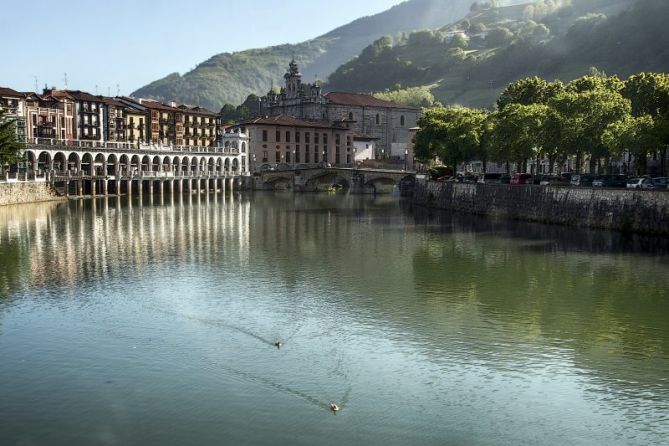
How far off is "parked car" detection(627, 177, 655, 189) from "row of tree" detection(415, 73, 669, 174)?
458 centimetres

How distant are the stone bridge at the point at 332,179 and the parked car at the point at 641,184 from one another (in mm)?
86177

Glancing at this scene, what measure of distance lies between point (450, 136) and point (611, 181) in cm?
4061

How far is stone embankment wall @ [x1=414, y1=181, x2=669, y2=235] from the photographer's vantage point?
64125 mm

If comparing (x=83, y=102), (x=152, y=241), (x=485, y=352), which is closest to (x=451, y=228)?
(x=152, y=241)

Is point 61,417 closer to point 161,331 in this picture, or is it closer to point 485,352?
point 161,331

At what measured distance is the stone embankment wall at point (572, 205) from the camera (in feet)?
210

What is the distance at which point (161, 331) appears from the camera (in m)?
33.3

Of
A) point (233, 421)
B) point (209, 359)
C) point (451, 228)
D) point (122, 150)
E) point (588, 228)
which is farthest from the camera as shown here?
point (122, 150)

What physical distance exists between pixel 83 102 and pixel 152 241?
83.0m

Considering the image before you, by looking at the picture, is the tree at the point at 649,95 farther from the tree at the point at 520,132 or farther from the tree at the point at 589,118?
the tree at the point at 520,132

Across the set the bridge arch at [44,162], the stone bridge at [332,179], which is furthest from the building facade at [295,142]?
the bridge arch at [44,162]

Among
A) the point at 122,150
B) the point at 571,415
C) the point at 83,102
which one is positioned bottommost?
the point at 571,415

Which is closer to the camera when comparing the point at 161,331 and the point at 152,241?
the point at 161,331

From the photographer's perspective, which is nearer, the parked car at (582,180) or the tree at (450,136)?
the parked car at (582,180)
